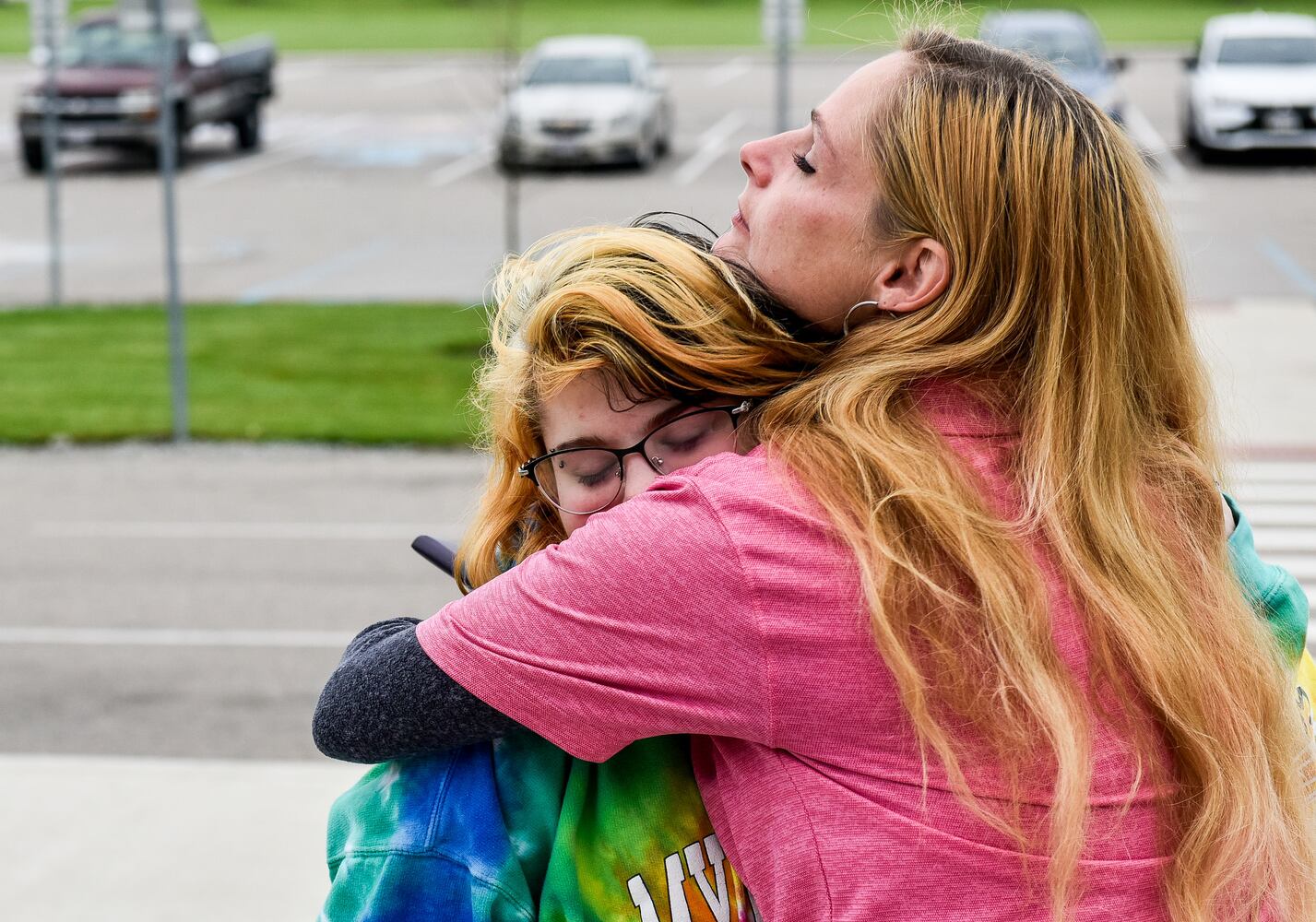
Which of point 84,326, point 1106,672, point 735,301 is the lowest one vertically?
point 84,326

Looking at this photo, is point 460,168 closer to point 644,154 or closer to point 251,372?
point 644,154

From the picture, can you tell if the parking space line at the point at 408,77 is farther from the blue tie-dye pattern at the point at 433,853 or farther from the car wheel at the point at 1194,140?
the blue tie-dye pattern at the point at 433,853

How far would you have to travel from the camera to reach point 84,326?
14477mm

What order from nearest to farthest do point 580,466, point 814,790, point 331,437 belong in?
1. point 814,790
2. point 580,466
3. point 331,437

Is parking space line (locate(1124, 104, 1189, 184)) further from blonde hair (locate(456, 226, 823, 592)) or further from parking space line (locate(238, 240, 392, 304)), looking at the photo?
blonde hair (locate(456, 226, 823, 592))

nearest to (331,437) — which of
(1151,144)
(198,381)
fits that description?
(198,381)

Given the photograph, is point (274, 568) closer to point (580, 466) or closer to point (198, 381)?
point (198, 381)

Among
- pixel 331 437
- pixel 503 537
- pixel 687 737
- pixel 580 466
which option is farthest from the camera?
pixel 331 437

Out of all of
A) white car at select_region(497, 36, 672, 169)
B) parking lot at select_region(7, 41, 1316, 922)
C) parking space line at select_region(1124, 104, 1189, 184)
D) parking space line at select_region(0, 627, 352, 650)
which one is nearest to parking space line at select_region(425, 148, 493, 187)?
parking lot at select_region(7, 41, 1316, 922)

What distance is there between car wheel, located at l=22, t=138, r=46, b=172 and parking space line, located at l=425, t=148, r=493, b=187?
5.87 m

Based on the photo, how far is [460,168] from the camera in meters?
25.4

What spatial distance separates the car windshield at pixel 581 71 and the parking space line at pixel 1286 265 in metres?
9.67

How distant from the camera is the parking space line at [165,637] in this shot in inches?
267

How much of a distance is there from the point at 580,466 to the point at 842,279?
1.27 ft
